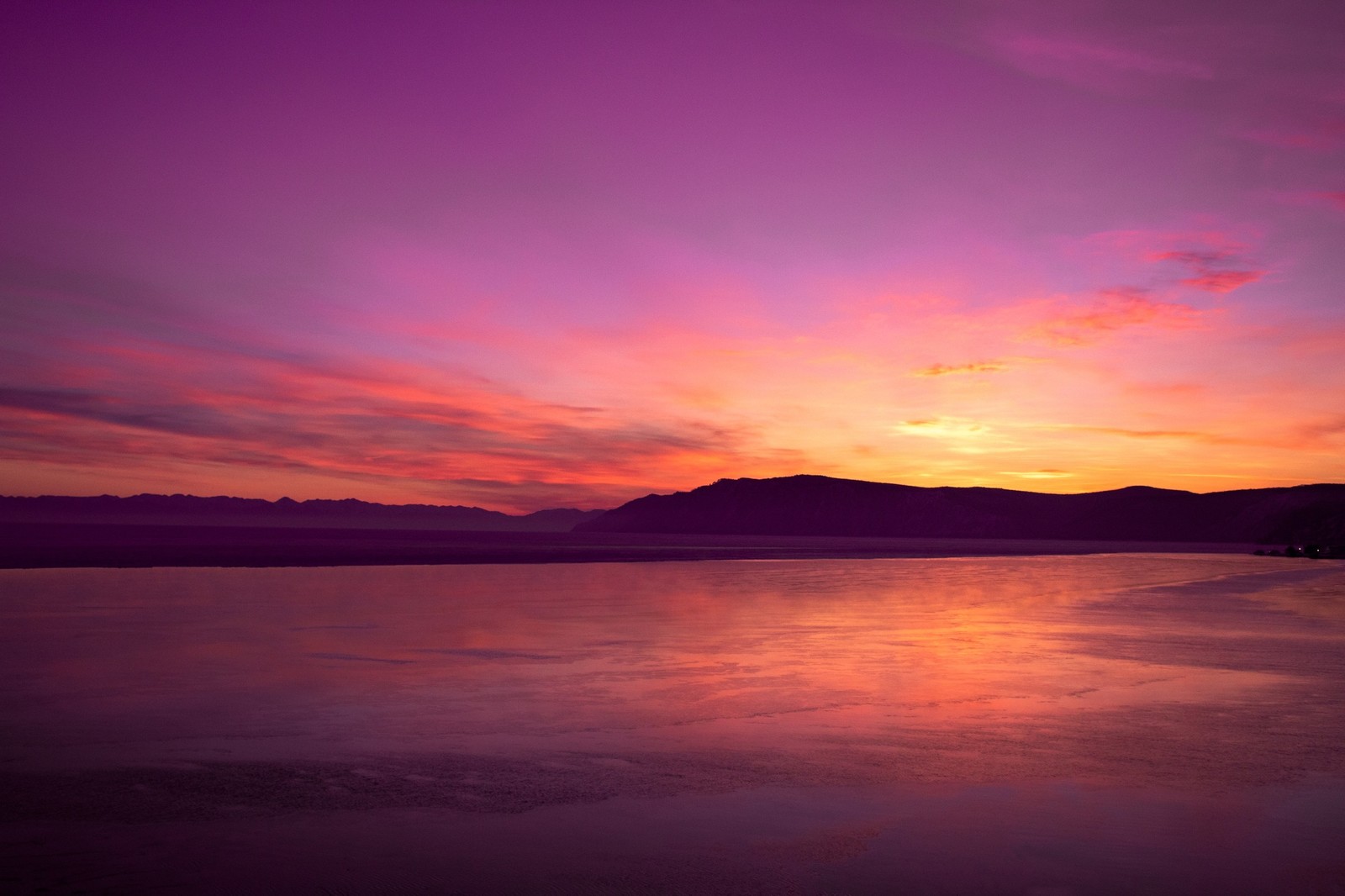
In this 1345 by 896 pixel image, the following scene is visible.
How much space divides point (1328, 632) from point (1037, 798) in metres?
15.3

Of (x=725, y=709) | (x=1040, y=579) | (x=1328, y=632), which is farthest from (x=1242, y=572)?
(x=725, y=709)

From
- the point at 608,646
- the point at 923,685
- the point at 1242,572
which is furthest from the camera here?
the point at 1242,572

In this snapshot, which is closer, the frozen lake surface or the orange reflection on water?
the frozen lake surface

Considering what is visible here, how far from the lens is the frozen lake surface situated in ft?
18.9

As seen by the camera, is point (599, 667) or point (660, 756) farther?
point (599, 667)

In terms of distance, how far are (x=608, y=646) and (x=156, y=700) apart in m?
6.62

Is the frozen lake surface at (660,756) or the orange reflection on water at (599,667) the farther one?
the orange reflection on water at (599,667)

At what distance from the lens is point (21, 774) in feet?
24.5

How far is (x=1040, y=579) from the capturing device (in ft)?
124

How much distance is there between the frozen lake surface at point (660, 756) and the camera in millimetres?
5746

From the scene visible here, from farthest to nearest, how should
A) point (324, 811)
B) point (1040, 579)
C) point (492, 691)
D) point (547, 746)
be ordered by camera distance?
point (1040, 579), point (492, 691), point (547, 746), point (324, 811)

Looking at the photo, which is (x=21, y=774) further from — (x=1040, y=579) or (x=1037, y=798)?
(x=1040, y=579)

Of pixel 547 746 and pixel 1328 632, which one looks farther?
pixel 1328 632

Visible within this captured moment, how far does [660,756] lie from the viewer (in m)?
8.35
